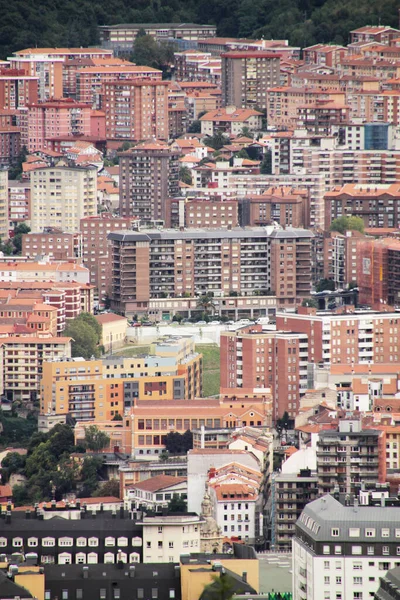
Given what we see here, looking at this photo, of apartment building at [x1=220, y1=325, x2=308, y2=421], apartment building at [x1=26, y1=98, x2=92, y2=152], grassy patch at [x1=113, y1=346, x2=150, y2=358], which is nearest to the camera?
apartment building at [x1=220, y1=325, x2=308, y2=421]

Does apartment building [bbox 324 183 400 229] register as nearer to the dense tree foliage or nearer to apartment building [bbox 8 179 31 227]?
apartment building [bbox 8 179 31 227]

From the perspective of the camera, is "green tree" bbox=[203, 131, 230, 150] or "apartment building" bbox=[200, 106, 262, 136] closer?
"green tree" bbox=[203, 131, 230, 150]

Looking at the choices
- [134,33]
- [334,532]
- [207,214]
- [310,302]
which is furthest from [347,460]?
[134,33]

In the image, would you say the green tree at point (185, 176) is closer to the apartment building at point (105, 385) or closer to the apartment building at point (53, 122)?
the apartment building at point (53, 122)

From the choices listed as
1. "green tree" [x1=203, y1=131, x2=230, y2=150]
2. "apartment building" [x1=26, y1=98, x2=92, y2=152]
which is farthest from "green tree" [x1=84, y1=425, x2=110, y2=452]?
"apartment building" [x1=26, y1=98, x2=92, y2=152]

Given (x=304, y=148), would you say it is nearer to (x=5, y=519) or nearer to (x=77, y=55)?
(x=77, y=55)
